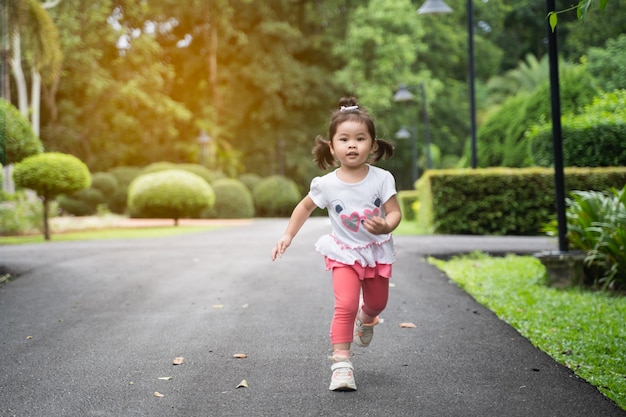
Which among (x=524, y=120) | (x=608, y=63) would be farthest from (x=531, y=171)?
(x=608, y=63)

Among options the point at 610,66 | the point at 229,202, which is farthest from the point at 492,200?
the point at 229,202

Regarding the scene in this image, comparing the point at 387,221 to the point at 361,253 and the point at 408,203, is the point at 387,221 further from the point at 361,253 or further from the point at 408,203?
the point at 408,203

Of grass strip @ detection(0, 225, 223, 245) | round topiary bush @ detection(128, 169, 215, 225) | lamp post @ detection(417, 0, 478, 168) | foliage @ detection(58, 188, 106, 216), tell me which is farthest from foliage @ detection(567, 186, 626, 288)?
foliage @ detection(58, 188, 106, 216)

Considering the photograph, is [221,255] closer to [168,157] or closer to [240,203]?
[240,203]

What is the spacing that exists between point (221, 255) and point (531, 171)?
766 centimetres

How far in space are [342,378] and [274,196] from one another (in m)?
32.2

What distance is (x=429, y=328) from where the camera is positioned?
601cm

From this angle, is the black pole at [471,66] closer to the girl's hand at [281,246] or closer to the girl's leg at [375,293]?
the girl's leg at [375,293]

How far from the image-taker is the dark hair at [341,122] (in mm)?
4512

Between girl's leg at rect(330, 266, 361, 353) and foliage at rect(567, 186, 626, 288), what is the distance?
4.40 metres

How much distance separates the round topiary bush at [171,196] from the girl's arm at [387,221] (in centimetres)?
1985

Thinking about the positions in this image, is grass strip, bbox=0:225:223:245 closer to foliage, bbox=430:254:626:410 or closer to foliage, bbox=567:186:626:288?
foliage, bbox=430:254:626:410

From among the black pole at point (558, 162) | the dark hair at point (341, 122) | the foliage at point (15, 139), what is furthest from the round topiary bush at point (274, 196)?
the dark hair at point (341, 122)

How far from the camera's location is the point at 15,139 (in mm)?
11266
